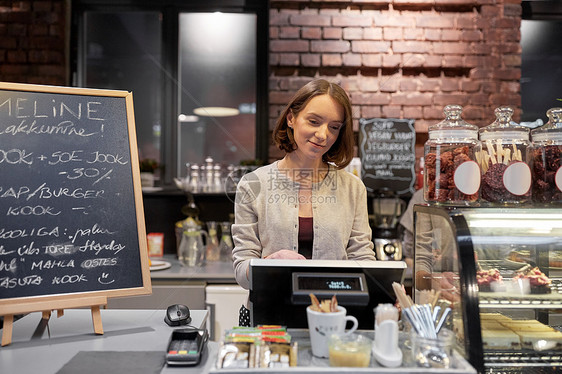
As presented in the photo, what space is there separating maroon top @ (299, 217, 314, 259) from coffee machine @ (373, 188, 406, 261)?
144 cm

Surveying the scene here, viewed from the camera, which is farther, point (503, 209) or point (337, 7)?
point (337, 7)

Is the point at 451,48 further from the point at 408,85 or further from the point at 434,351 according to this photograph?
the point at 434,351

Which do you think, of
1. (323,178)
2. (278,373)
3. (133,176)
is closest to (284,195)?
(323,178)

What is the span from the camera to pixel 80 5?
12.9ft

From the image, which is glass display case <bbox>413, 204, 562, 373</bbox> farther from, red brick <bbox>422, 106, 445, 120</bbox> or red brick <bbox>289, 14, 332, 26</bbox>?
red brick <bbox>289, 14, 332, 26</bbox>

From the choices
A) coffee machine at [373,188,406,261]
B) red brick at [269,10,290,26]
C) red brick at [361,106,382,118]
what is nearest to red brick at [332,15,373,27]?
red brick at [269,10,290,26]

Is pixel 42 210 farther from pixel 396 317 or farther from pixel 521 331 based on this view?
pixel 521 331

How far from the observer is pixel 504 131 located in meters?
1.52

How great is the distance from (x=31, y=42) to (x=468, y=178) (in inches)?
139

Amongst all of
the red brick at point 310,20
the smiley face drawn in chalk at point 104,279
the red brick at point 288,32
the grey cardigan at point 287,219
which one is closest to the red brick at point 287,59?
the red brick at point 288,32

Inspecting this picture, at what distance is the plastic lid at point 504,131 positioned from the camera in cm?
151

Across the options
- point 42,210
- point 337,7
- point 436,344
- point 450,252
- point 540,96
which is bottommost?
point 436,344

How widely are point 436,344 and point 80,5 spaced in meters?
3.97

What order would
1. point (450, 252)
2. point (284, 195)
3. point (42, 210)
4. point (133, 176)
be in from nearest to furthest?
point (450, 252) → point (42, 210) → point (133, 176) → point (284, 195)
